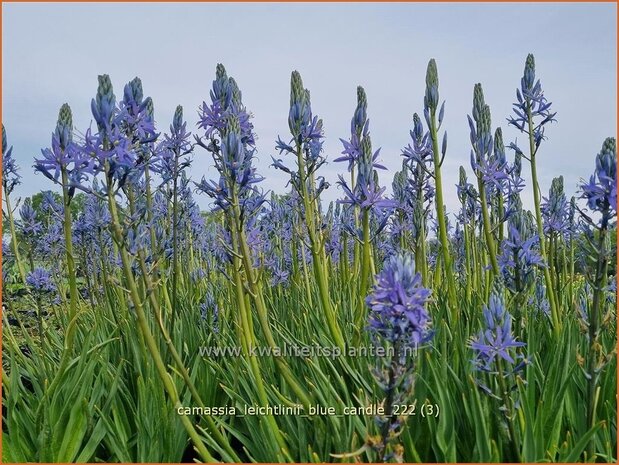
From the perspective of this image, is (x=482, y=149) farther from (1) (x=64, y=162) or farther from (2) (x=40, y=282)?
(2) (x=40, y=282)

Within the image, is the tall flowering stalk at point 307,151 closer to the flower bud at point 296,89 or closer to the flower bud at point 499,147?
the flower bud at point 296,89

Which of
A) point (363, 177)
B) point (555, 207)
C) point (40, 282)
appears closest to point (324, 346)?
point (363, 177)

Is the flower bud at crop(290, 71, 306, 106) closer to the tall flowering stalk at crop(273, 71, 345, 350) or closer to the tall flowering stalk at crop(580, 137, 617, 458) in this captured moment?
the tall flowering stalk at crop(273, 71, 345, 350)

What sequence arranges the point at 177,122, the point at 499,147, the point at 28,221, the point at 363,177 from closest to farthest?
the point at 363,177
the point at 499,147
the point at 177,122
the point at 28,221

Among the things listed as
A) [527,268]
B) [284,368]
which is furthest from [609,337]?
[284,368]

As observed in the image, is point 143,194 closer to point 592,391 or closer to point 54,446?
point 54,446

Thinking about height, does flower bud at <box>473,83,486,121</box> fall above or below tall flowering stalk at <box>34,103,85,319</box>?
above

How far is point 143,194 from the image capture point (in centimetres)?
390

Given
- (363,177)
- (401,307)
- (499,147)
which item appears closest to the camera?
(401,307)

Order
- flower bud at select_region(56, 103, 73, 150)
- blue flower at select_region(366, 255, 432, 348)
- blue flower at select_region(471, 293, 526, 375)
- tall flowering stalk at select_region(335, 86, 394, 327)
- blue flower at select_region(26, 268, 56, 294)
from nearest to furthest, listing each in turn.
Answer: blue flower at select_region(366, 255, 432, 348)
blue flower at select_region(471, 293, 526, 375)
flower bud at select_region(56, 103, 73, 150)
tall flowering stalk at select_region(335, 86, 394, 327)
blue flower at select_region(26, 268, 56, 294)

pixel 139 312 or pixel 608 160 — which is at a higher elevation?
pixel 608 160

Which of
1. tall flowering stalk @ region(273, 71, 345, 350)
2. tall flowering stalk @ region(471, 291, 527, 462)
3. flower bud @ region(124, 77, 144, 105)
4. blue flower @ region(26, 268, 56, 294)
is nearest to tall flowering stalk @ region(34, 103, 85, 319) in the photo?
flower bud @ region(124, 77, 144, 105)

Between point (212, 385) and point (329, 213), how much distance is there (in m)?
3.89

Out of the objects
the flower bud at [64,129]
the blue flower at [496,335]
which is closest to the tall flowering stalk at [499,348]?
the blue flower at [496,335]
